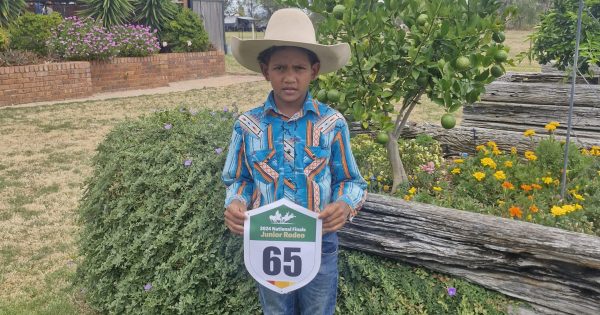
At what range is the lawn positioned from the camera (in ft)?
11.2

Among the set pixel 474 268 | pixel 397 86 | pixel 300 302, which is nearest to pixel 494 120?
pixel 397 86

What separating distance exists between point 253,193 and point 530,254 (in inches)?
48.7

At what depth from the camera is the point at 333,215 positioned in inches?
74.4

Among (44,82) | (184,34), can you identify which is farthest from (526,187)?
(184,34)

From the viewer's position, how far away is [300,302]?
220 cm

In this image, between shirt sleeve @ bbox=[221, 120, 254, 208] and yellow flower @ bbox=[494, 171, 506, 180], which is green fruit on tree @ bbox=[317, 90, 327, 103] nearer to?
shirt sleeve @ bbox=[221, 120, 254, 208]

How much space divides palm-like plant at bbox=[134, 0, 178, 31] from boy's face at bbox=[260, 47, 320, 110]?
13334mm

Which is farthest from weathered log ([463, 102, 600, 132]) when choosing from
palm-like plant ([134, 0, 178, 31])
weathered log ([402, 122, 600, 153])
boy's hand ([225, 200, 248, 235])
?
palm-like plant ([134, 0, 178, 31])

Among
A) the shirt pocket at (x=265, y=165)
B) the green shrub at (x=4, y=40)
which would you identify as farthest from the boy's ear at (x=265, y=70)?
the green shrub at (x=4, y=40)

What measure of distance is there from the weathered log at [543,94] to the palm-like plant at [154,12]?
37.9 feet

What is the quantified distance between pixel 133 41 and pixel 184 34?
2344 mm

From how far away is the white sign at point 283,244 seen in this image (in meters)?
1.87

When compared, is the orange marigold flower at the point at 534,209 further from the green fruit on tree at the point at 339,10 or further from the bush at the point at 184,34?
the bush at the point at 184,34

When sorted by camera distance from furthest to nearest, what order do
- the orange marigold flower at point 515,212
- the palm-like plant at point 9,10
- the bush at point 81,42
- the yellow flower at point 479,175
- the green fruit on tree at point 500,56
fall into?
the palm-like plant at point 9,10 < the bush at point 81,42 < the yellow flower at point 479,175 < the green fruit on tree at point 500,56 < the orange marigold flower at point 515,212
